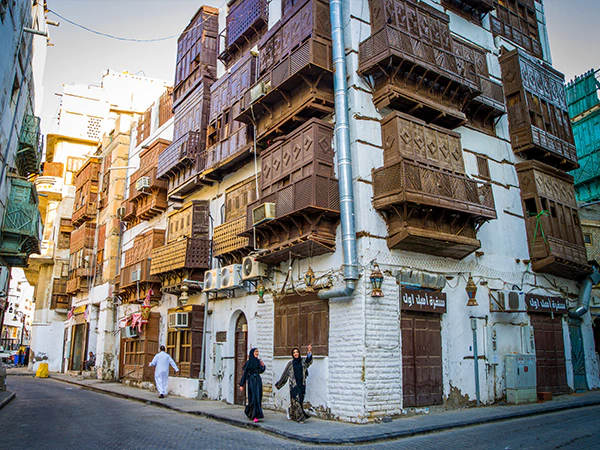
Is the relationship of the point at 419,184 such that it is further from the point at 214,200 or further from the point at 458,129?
the point at 214,200

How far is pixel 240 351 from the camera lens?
56.7ft

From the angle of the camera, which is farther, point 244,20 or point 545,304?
point 244,20

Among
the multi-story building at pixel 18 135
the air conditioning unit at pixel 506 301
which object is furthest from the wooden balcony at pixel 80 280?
the air conditioning unit at pixel 506 301

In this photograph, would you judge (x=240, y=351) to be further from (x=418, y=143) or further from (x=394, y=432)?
(x=418, y=143)

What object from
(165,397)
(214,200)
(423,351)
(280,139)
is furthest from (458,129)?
(165,397)

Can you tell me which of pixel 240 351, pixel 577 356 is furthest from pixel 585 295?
pixel 240 351

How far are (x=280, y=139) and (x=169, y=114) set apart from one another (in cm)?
Result: 1289

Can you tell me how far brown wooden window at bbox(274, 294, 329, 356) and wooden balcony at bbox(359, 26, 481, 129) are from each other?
6208mm

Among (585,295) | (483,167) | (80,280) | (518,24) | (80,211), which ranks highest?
(518,24)

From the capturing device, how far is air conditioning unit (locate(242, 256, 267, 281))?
1570 cm

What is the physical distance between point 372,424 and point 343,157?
6.94 m

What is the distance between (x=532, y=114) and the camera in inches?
727

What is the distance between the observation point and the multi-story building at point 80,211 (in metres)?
32.1

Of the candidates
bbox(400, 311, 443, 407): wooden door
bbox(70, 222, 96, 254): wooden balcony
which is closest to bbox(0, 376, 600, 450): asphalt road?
bbox(400, 311, 443, 407): wooden door
